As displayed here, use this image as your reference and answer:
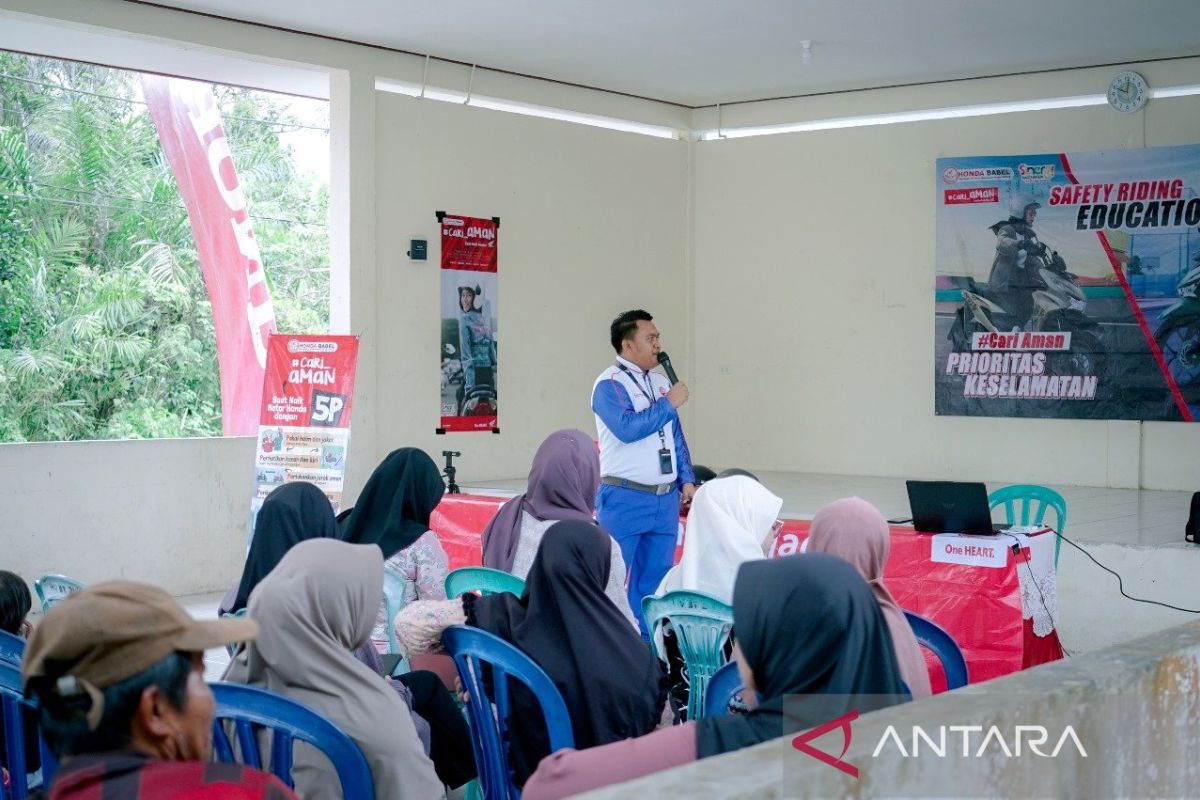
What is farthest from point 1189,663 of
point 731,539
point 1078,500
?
point 1078,500

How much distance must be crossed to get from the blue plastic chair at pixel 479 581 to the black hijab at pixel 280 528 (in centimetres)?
40

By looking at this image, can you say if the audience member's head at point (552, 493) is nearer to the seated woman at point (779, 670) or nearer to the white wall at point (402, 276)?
the seated woman at point (779, 670)

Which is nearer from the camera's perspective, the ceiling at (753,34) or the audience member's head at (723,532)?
the audience member's head at (723,532)

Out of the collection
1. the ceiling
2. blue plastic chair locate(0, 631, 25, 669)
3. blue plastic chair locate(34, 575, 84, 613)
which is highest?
the ceiling

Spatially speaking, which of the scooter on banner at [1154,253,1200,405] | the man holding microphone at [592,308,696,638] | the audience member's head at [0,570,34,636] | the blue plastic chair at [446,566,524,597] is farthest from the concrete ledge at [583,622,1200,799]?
the scooter on banner at [1154,253,1200,405]

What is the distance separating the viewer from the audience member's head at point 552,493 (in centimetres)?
420

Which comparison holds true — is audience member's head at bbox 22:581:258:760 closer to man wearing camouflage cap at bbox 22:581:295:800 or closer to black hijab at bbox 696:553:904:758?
man wearing camouflage cap at bbox 22:581:295:800

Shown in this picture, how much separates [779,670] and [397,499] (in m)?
2.38

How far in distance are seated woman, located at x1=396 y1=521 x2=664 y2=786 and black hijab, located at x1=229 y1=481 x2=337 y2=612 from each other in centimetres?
72

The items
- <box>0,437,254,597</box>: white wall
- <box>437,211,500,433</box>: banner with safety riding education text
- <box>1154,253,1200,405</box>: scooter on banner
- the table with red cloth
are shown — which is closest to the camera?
the table with red cloth

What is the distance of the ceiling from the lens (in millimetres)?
7094

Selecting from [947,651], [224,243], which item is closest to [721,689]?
[947,651]

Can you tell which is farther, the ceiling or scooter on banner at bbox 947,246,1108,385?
scooter on banner at bbox 947,246,1108,385

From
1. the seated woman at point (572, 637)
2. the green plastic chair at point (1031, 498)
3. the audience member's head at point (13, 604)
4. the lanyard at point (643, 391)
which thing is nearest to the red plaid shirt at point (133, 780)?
the seated woman at point (572, 637)
